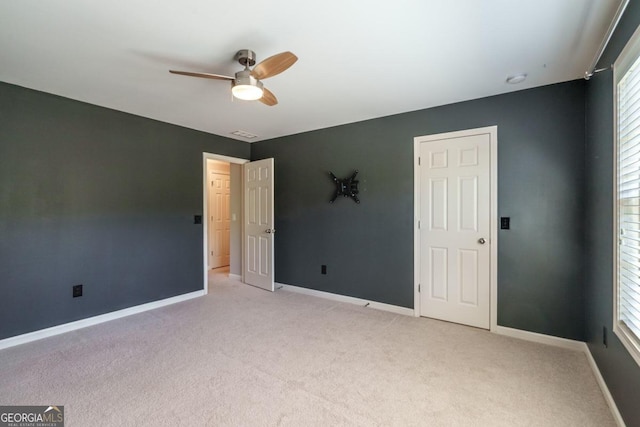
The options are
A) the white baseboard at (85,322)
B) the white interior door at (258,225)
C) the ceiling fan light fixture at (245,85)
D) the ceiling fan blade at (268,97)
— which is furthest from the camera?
the white interior door at (258,225)

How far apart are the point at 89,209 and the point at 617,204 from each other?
178 inches

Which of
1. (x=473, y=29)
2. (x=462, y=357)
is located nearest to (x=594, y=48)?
(x=473, y=29)

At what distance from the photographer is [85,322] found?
10.0ft

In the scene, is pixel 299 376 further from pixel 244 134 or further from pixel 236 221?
pixel 236 221

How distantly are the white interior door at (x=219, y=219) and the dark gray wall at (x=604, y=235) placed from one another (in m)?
5.37

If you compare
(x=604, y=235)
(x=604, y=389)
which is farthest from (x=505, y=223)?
(x=604, y=389)

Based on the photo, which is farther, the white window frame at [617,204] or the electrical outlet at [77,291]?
the electrical outlet at [77,291]

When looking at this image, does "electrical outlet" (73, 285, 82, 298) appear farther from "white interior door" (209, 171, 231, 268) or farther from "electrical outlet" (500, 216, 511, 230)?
"electrical outlet" (500, 216, 511, 230)

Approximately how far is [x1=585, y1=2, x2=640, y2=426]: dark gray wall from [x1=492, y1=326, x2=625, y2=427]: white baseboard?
69 millimetres

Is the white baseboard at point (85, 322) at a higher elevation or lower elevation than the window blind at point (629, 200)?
lower

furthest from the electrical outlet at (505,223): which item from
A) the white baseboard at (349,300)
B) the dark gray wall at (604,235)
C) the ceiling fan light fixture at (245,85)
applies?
the ceiling fan light fixture at (245,85)

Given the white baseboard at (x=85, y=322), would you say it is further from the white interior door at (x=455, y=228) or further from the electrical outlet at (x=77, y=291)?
the white interior door at (x=455, y=228)

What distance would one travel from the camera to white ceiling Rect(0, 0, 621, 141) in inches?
65.1

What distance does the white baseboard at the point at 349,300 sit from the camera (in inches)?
136
